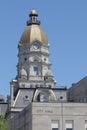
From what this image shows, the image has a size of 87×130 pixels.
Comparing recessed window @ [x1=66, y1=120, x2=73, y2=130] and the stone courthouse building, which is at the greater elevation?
the stone courthouse building

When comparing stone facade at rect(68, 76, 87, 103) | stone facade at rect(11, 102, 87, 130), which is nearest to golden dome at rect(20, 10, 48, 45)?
stone facade at rect(68, 76, 87, 103)

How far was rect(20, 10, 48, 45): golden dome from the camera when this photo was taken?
17862 centimetres

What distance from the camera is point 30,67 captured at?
174 m

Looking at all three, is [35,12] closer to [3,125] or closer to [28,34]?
[28,34]

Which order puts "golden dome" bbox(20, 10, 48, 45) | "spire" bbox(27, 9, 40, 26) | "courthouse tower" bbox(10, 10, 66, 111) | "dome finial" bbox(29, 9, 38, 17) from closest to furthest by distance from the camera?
1. "courthouse tower" bbox(10, 10, 66, 111)
2. "golden dome" bbox(20, 10, 48, 45)
3. "spire" bbox(27, 9, 40, 26)
4. "dome finial" bbox(29, 9, 38, 17)

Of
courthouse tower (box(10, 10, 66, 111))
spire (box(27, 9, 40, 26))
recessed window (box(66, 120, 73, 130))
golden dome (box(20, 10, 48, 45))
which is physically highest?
spire (box(27, 9, 40, 26))

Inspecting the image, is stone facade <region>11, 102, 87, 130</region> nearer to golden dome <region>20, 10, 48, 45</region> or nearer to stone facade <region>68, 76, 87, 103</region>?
stone facade <region>68, 76, 87, 103</region>

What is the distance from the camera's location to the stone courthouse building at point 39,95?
9100 centimetres

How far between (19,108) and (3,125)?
790 cm

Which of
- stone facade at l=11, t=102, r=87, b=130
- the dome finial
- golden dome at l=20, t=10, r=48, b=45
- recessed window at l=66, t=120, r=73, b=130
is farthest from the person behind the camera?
the dome finial

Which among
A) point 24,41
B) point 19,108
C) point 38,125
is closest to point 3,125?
point 19,108

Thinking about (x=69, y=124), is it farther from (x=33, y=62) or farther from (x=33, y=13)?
(x=33, y=13)

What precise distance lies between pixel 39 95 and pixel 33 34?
3406 cm

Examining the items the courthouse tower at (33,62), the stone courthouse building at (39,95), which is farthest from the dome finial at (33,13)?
the courthouse tower at (33,62)
